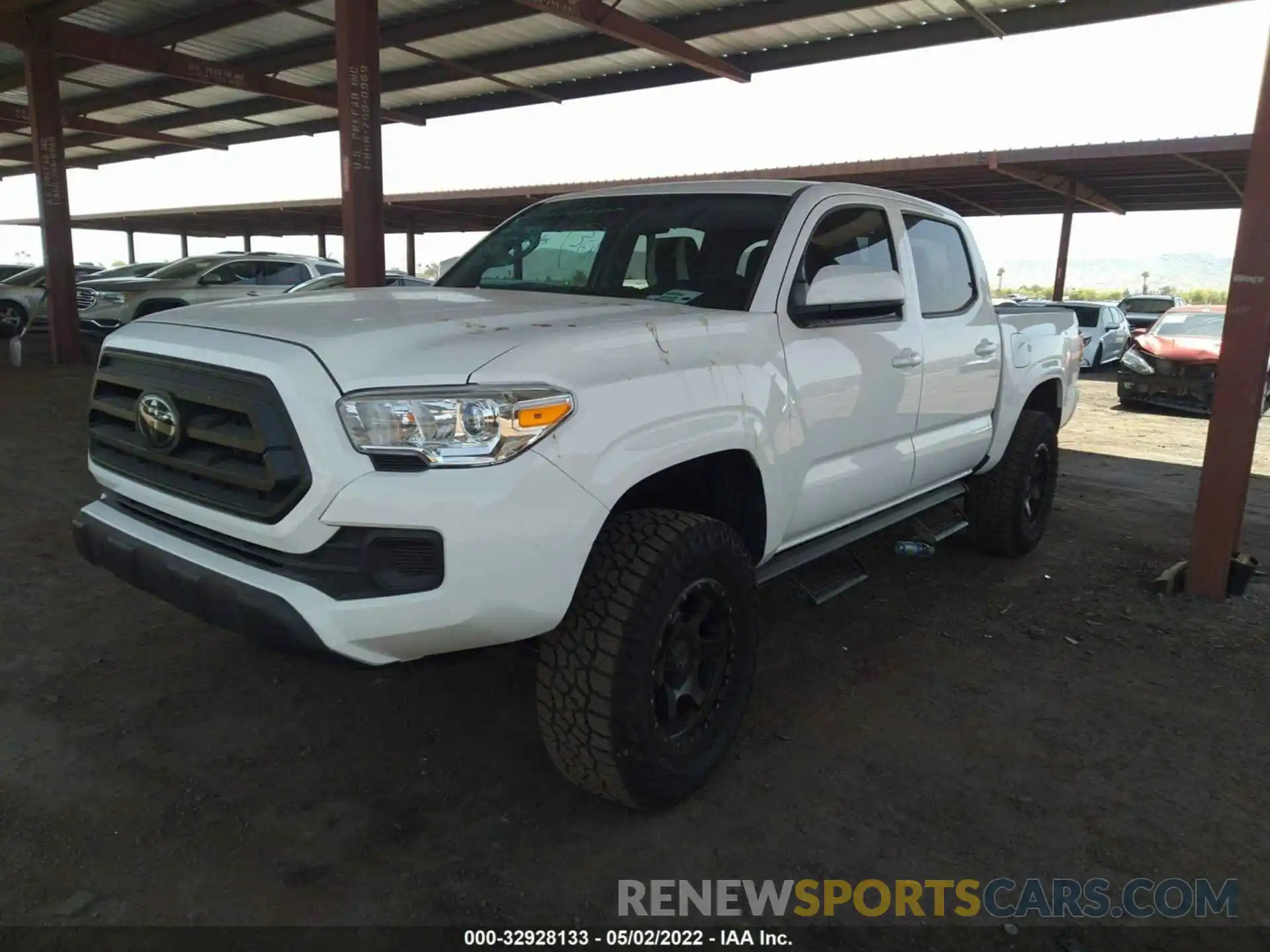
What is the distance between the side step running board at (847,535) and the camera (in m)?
3.28

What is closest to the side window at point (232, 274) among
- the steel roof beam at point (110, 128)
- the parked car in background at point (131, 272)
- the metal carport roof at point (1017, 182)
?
the parked car in background at point (131, 272)

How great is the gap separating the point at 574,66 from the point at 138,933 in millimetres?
12638

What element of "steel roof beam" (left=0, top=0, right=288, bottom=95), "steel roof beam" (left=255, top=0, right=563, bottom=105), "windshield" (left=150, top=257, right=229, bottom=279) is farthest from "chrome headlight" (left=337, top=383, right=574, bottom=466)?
"windshield" (left=150, top=257, right=229, bottom=279)

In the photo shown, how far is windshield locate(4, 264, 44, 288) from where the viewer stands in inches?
696

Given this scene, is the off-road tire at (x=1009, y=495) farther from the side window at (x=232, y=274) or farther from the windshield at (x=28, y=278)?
the windshield at (x=28, y=278)

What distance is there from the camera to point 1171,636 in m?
4.19

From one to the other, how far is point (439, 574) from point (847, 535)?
6.80 feet

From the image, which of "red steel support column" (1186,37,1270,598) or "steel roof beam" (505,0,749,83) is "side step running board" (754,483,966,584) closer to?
"red steel support column" (1186,37,1270,598)

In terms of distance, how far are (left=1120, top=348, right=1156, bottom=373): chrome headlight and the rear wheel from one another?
1913 centimetres

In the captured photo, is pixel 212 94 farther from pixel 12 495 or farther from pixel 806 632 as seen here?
pixel 806 632

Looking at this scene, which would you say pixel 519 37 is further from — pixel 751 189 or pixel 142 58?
pixel 751 189

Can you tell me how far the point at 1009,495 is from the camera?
16.3ft

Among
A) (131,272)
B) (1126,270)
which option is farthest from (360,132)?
(1126,270)

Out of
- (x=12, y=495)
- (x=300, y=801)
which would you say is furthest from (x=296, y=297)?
(x=12, y=495)
